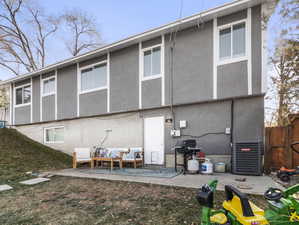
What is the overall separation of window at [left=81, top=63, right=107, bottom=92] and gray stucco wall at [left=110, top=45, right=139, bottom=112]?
517 millimetres

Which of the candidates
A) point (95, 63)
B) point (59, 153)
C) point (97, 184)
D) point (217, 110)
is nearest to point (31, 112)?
point (59, 153)

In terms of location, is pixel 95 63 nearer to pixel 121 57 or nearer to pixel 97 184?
pixel 121 57

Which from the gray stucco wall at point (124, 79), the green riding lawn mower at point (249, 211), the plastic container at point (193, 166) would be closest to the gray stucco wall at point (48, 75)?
the gray stucco wall at point (124, 79)

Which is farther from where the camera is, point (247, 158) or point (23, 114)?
point (23, 114)

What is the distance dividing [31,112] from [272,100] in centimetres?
1344

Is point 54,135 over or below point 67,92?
below

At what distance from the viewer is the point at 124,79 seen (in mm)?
7773

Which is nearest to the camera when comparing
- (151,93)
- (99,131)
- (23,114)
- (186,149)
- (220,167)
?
(186,149)

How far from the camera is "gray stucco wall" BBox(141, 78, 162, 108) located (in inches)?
274

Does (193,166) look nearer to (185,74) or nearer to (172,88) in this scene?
(172,88)

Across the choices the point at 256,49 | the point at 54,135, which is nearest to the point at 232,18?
Answer: the point at 256,49

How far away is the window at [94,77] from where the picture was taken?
8.41 metres

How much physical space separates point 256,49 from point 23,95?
12140 mm

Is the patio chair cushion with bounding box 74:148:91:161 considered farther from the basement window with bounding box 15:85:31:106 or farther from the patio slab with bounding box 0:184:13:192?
the basement window with bounding box 15:85:31:106
